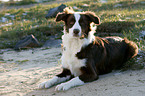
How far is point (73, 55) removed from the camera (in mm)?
4750

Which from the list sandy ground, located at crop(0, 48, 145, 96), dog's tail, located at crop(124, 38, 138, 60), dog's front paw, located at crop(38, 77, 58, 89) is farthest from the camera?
dog's tail, located at crop(124, 38, 138, 60)

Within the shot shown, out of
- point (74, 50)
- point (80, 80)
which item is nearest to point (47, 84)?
point (80, 80)

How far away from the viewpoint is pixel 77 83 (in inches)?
173

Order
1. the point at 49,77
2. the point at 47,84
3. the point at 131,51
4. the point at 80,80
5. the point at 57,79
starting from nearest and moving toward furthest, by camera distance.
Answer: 1. the point at 80,80
2. the point at 47,84
3. the point at 57,79
4. the point at 49,77
5. the point at 131,51

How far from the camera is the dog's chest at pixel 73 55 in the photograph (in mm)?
4699

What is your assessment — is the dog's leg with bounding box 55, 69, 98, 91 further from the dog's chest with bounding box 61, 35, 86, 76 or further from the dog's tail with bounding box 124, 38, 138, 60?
the dog's tail with bounding box 124, 38, 138, 60

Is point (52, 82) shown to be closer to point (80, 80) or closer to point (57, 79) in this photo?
point (57, 79)

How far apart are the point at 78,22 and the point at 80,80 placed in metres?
1.17

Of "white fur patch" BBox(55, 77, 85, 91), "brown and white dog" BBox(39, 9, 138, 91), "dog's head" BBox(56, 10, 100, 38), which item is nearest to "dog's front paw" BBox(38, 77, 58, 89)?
"brown and white dog" BBox(39, 9, 138, 91)

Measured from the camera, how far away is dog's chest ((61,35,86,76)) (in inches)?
185

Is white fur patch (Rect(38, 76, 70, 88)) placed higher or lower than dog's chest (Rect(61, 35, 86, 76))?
lower

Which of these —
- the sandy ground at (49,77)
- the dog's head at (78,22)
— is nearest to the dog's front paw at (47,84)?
the sandy ground at (49,77)

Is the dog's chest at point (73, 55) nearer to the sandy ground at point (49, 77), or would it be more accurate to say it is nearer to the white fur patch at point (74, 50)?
the white fur patch at point (74, 50)

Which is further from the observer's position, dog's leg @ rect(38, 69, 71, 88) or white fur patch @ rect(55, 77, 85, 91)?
dog's leg @ rect(38, 69, 71, 88)
